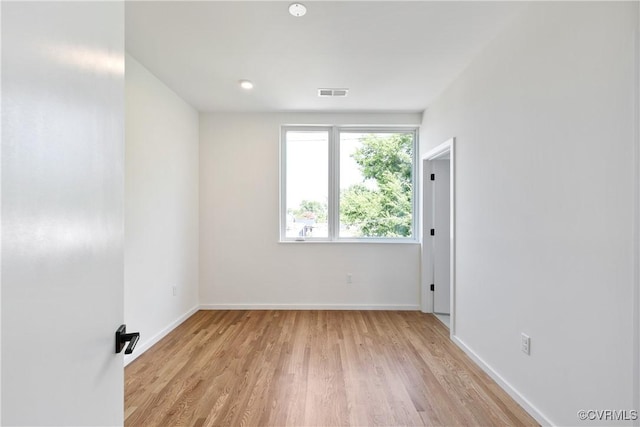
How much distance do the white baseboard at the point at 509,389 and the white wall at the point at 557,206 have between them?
0.07 feet

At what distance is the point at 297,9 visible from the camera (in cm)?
192

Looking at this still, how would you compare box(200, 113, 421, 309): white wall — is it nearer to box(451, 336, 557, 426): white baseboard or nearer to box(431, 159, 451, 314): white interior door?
box(431, 159, 451, 314): white interior door

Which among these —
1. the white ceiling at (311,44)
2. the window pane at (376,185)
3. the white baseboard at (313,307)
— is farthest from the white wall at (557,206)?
the window pane at (376,185)

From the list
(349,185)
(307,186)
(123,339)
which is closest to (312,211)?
(307,186)

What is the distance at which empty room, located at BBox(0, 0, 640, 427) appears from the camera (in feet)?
1.98

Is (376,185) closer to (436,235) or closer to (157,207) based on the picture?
(436,235)

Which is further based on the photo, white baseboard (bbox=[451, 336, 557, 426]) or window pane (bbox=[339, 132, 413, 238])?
window pane (bbox=[339, 132, 413, 238])

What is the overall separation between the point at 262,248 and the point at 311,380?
2051mm

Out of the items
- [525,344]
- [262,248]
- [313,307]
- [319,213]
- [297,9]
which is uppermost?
[297,9]

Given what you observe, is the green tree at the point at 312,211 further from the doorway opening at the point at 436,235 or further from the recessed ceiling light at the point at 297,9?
the recessed ceiling light at the point at 297,9

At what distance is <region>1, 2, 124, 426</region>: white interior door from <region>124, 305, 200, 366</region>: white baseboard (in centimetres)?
186

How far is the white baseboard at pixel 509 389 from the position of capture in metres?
1.75

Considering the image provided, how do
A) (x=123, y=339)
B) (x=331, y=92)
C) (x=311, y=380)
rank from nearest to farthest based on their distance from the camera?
(x=123, y=339) < (x=311, y=380) < (x=331, y=92)

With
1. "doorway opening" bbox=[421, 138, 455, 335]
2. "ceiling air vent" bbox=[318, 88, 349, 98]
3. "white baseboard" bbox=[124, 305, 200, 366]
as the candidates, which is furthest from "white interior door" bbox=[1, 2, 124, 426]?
"doorway opening" bbox=[421, 138, 455, 335]
